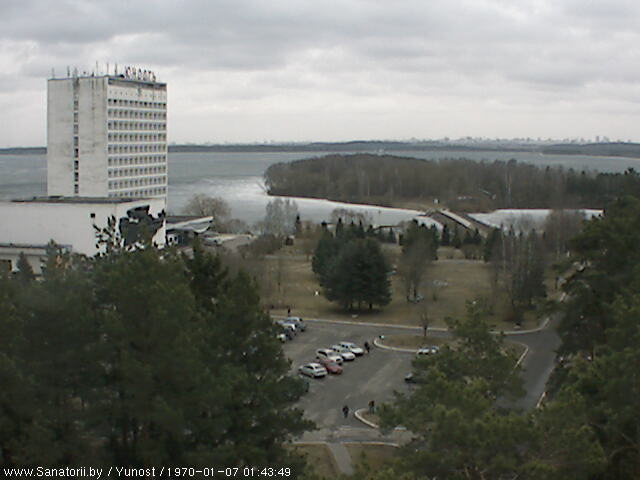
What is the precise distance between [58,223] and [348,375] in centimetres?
1517

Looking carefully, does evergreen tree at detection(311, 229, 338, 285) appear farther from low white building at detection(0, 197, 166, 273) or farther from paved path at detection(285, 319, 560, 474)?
low white building at detection(0, 197, 166, 273)

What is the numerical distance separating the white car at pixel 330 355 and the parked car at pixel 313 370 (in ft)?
3.13

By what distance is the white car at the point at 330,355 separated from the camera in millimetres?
17984

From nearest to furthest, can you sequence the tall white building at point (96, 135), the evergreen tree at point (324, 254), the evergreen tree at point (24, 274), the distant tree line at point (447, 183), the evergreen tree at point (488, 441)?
1. the evergreen tree at point (488, 441)
2. the evergreen tree at point (24, 274)
3. the evergreen tree at point (324, 254)
4. the tall white building at point (96, 135)
5. the distant tree line at point (447, 183)

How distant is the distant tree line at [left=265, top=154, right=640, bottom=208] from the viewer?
65375 mm

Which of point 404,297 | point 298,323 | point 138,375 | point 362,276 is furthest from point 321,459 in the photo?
point 404,297

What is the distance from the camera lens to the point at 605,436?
798 cm

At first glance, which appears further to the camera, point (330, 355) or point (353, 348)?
point (353, 348)

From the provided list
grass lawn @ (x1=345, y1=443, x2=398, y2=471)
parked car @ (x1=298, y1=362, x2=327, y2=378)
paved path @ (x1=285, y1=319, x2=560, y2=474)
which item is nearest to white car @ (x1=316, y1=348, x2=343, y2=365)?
paved path @ (x1=285, y1=319, x2=560, y2=474)

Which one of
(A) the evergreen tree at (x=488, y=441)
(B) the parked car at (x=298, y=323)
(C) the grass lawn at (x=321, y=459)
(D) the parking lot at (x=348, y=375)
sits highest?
(A) the evergreen tree at (x=488, y=441)

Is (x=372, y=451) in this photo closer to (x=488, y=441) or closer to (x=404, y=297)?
(x=488, y=441)

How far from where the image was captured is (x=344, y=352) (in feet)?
61.3

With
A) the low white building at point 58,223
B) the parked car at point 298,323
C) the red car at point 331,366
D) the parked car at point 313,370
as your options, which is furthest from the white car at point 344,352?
the low white building at point 58,223

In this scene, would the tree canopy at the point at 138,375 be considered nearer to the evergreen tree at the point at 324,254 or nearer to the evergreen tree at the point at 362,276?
the evergreen tree at the point at 362,276
